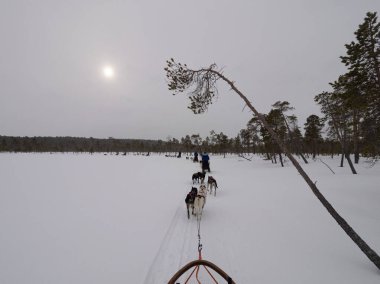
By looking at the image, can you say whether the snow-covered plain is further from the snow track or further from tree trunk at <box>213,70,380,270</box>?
tree trunk at <box>213,70,380,270</box>

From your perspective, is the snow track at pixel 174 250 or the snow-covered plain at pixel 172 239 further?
the snow-covered plain at pixel 172 239

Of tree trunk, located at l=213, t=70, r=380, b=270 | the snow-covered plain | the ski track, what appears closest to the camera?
the ski track

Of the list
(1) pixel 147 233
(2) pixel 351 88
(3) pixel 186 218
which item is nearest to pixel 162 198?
(3) pixel 186 218

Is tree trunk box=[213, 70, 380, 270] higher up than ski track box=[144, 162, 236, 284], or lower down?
higher up

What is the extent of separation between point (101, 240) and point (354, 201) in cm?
1173

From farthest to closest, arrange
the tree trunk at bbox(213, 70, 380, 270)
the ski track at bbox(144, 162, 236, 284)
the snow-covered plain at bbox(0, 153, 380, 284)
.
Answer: the tree trunk at bbox(213, 70, 380, 270)
the snow-covered plain at bbox(0, 153, 380, 284)
the ski track at bbox(144, 162, 236, 284)

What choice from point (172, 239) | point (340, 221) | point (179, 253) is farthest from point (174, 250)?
point (340, 221)

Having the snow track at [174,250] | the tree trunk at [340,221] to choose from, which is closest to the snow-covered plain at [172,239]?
the snow track at [174,250]

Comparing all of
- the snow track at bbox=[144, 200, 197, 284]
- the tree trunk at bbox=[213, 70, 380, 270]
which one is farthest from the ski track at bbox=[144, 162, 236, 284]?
the tree trunk at bbox=[213, 70, 380, 270]

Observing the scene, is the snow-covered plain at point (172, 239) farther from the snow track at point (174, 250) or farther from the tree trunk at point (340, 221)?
the tree trunk at point (340, 221)

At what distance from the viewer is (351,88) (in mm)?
11562

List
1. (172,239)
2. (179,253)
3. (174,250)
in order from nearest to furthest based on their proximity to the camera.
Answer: (179,253) → (174,250) → (172,239)

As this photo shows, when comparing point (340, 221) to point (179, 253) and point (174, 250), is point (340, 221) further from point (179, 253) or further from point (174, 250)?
point (174, 250)

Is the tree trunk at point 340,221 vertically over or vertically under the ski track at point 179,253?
over
